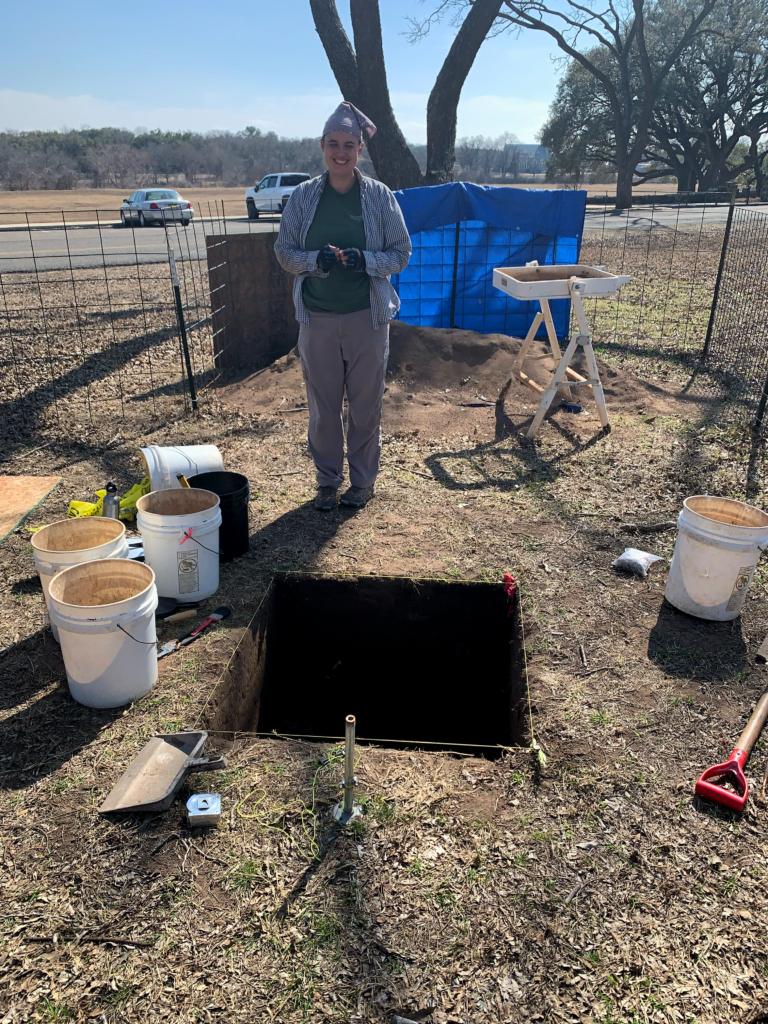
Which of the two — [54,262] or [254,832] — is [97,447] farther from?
[54,262]

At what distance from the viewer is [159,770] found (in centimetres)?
255

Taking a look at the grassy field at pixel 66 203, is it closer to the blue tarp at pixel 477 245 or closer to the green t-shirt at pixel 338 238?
the blue tarp at pixel 477 245

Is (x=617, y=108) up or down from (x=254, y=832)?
up

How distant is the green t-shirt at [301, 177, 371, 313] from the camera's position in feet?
13.5

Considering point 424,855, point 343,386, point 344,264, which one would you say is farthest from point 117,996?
point 344,264

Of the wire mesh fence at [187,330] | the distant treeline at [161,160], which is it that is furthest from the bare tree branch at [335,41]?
the distant treeline at [161,160]

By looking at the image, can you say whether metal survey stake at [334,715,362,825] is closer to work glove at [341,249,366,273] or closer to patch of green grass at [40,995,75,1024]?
patch of green grass at [40,995,75,1024]

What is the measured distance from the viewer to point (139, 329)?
929 cm

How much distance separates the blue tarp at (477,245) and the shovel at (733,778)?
22.2ft

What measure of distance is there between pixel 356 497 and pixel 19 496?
2.26 m

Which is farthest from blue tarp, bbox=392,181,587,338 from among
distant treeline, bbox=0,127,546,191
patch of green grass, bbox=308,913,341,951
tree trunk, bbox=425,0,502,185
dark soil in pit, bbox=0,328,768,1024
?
distant treeline, bbox=0,127,546,191

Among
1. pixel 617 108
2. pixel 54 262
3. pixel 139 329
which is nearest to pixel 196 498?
pixel 139 329

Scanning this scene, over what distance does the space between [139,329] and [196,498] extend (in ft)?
20.9

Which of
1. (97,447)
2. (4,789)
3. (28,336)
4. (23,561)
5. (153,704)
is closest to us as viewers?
(4,789)
